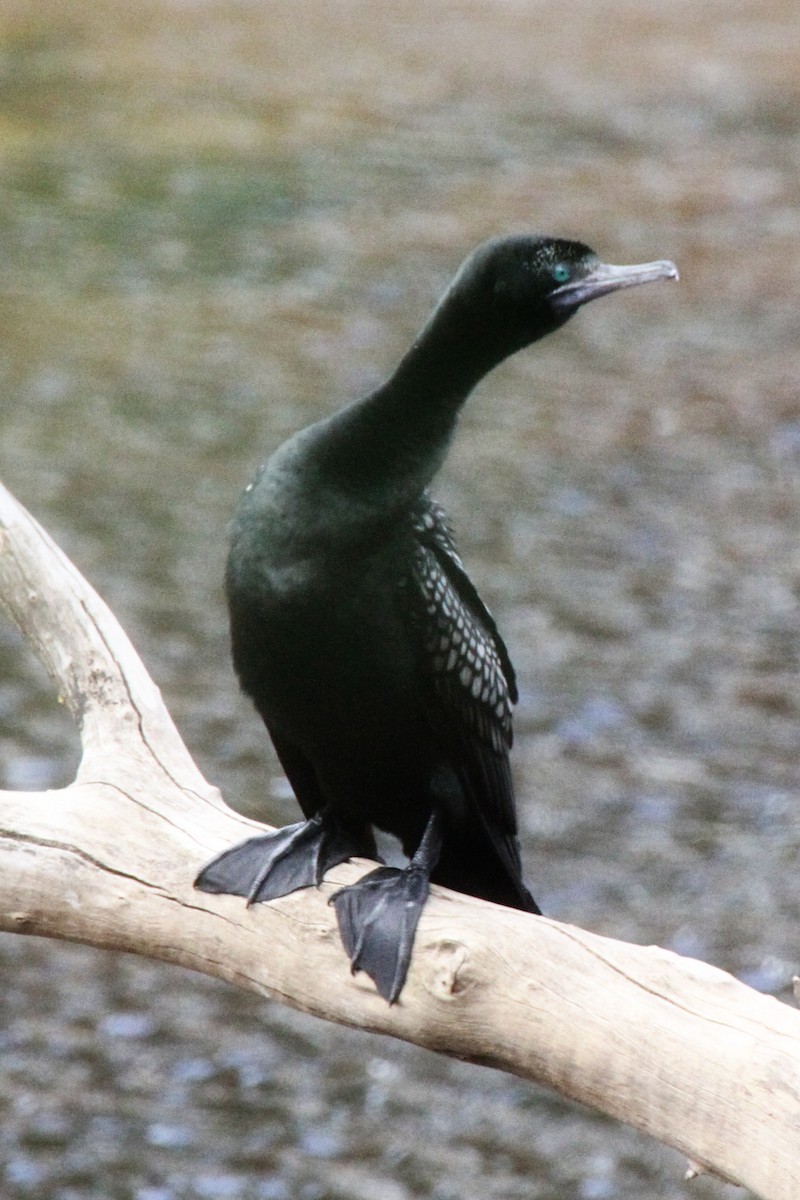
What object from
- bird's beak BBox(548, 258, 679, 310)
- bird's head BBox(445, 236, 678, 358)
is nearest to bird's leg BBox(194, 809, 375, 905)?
bird's head BBox(445, 236, 678, 358)

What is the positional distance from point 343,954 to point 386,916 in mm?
100

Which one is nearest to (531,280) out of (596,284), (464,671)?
(596,284)

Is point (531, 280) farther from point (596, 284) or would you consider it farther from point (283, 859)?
point (283, 859)

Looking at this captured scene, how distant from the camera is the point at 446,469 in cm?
950

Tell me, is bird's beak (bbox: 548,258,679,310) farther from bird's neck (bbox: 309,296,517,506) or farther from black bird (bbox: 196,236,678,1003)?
bird's neck (bbox: 309,296,517,506)

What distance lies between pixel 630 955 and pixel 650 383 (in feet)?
26.2

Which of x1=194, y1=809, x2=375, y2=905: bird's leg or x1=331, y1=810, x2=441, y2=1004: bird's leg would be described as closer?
x1=331, y1=810, x2=441, y2=1004: bird's leg

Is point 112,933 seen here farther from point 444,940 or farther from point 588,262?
point 588,262

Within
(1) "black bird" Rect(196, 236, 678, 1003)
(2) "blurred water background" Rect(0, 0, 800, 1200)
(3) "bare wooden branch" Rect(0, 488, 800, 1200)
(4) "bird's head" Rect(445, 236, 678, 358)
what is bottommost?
(3) "bare wooden branch" Rect(0, 488, 800, 1200)

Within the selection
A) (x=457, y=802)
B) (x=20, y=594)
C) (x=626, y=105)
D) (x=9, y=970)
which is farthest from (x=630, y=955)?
(x=626, y=105)

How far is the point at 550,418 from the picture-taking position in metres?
10.2

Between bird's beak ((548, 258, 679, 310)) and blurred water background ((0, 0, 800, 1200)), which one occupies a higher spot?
blurred water background ((0, 0, 800, 1200))

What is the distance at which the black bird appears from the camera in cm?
348

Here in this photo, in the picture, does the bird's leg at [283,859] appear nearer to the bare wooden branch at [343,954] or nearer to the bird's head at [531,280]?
the bare wooden branch at [343,954]
